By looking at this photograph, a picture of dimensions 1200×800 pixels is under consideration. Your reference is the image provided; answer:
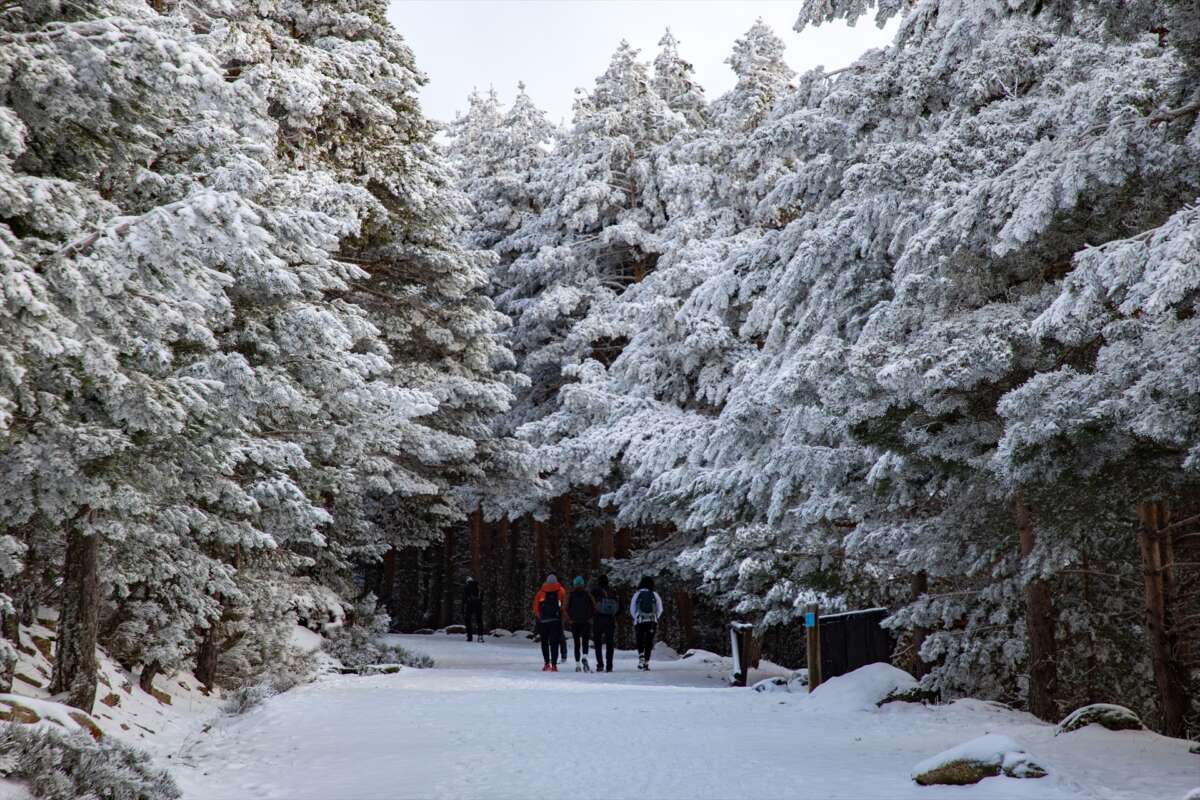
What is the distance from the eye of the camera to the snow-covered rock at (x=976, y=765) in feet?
23.0

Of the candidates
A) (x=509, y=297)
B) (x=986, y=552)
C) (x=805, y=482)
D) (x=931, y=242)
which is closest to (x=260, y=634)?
(x=805, y=482)

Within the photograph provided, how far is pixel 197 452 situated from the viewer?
9289mm

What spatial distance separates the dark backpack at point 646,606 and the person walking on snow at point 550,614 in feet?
4.51

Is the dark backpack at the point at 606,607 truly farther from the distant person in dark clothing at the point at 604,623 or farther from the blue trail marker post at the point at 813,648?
Answer: the blue trail marker post at the point at 813,648

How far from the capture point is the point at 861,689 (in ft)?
38.4

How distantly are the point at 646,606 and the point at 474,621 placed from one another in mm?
11434

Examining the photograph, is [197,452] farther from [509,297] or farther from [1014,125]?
[509,297]

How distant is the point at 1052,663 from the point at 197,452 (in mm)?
7997

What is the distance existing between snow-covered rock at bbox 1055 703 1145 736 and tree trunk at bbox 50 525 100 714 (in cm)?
819

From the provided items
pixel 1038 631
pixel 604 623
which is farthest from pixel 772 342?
pixel 604 623

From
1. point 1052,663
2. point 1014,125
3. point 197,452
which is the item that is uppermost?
point 1014,125

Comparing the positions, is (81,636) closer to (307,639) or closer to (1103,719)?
(1103,719)

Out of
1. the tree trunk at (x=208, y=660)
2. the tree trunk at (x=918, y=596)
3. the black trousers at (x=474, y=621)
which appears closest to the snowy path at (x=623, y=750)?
the tree trunk at (x=208, y=660)

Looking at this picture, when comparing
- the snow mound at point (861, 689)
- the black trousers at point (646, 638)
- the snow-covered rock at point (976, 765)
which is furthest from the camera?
the black trousers at point (646, 638)
